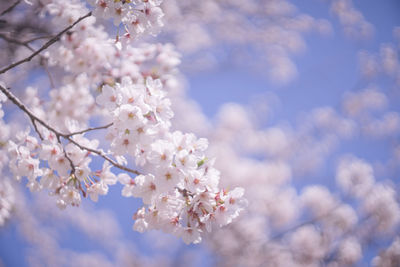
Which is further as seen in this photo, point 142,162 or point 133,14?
point 142,162

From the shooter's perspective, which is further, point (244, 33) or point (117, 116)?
point (244, 33)

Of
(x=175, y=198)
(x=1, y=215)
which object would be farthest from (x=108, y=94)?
(x=1, y=215)

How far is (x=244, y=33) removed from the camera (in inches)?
243

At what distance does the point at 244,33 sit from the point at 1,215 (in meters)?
5.77

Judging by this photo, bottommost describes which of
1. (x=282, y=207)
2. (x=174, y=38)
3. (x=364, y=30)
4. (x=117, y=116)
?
(x=117, y=116)

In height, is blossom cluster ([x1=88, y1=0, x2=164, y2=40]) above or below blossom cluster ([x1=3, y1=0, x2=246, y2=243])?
above

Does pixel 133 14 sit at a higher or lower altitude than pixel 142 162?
higher

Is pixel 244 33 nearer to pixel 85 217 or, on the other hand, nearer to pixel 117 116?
pixel 117 116

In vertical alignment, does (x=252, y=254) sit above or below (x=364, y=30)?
below

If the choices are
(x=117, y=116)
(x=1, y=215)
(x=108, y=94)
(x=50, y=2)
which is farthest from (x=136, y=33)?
(x=1, y=215)

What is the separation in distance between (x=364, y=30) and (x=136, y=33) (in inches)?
253

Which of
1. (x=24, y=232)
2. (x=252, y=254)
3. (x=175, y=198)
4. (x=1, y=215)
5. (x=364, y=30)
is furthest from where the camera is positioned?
(x=24, y=232)

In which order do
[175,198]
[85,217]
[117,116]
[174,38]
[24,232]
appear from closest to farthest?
[117,116]
[175,198]
[174,38]
[24,232]
[85,217]

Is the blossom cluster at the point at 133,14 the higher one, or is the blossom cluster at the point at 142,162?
the blossom cluster at the point at 133,14
